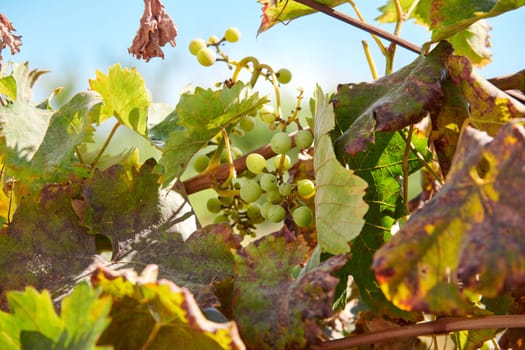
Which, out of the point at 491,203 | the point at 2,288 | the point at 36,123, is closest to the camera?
the point at 491,203

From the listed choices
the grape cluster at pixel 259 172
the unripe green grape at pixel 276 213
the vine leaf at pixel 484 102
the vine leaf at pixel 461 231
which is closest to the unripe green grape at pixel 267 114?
the grape cluster at pixel 259 172

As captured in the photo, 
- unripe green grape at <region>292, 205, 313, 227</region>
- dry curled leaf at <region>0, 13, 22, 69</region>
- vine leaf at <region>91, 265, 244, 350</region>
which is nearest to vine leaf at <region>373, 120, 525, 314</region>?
vine leaf at <region>91, 265, 244, 350</region>

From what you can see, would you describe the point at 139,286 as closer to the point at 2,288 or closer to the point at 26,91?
the point at 2,288

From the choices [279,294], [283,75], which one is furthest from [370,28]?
[279,294]

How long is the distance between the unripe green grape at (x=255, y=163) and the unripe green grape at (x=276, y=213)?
0.05 meters

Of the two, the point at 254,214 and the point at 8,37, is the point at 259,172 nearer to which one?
the point at 254,214

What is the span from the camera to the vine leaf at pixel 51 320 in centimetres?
38

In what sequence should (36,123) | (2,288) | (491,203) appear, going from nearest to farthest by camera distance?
(491,203) < (2,288) < (36,123)

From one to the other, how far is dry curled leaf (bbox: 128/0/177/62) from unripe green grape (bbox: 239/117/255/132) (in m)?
0.12

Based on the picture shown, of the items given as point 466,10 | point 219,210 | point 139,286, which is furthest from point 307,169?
point 139,286

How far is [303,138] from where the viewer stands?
2.16ft

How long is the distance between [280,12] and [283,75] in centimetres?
8

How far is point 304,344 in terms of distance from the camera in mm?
445

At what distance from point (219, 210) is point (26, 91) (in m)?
0.25
